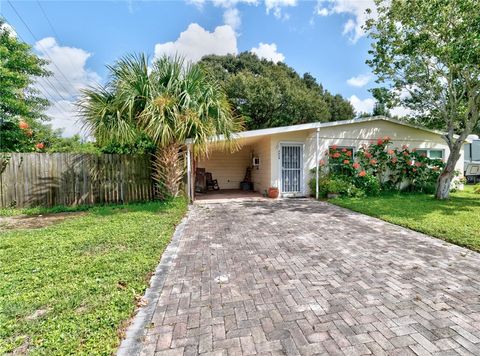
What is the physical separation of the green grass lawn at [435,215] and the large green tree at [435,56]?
1547 mm

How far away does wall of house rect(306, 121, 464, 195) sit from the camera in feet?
34.4

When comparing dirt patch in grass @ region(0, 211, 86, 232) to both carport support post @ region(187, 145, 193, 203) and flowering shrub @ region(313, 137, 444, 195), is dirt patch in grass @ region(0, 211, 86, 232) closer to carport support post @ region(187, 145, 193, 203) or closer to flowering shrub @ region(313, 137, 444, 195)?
carport support post @ region(187, 145, 193, 203)

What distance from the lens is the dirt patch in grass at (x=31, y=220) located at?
5.70 m

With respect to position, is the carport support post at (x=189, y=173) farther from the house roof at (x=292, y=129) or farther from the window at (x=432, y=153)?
the window at (x=432, y=153)

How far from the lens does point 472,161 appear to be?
46.6 ft

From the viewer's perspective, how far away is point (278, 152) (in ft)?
33.7

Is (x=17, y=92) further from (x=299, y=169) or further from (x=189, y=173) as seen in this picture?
(x=299, y=169)

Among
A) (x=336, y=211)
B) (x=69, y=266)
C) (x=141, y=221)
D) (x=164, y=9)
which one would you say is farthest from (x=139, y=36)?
(x=336, y=211)

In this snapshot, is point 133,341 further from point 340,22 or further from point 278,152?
point 340,22

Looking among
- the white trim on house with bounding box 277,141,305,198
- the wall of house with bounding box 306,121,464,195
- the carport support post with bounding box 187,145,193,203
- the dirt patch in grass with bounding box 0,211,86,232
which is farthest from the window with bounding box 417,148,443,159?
the dirt patch in grass with bounding box 0,211,86,232

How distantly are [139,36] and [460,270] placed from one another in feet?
32.7

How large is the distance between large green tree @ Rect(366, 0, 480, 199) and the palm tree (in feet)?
22.2

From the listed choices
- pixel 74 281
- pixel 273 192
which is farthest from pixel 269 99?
pixel 74 281

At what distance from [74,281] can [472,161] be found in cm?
1930
